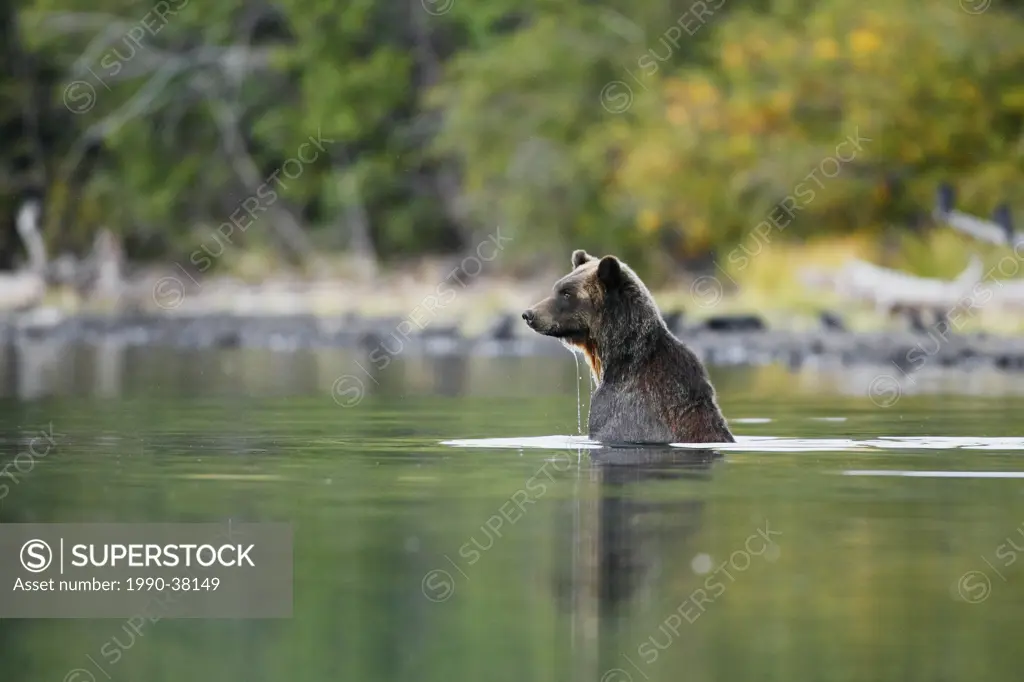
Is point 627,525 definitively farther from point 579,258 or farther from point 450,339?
point 450,339

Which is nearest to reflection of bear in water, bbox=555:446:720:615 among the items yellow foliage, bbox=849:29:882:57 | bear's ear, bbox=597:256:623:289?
bear's ear, bbox=597:256:623:289

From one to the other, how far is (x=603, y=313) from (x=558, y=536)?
164 inches

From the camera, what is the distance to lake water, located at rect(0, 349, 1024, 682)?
349 inches

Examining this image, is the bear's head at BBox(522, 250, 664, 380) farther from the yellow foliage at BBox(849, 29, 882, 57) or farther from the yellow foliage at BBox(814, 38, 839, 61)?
the yellow foliage at BBox(814, 38, 839, 61)

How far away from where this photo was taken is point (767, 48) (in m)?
47.5

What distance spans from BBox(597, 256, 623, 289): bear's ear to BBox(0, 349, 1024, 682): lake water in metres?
1.23

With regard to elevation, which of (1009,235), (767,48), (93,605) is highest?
(767,48)

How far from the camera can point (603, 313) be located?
16.1m

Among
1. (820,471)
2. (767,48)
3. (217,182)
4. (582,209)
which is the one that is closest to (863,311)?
(767,48)

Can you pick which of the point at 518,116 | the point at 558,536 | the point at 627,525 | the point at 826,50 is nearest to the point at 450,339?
the point at 826,50

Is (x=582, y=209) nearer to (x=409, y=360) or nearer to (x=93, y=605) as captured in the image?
(x=409, y=360)

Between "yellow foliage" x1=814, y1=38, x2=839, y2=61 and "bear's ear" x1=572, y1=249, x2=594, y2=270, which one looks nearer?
"bear's ear" x1=572, y1=249, x2=594, y2=270

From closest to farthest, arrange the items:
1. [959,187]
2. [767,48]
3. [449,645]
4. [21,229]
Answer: [449,645] < [959,187] < [767,48] < [21,229]

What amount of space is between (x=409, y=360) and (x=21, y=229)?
31288 mm
